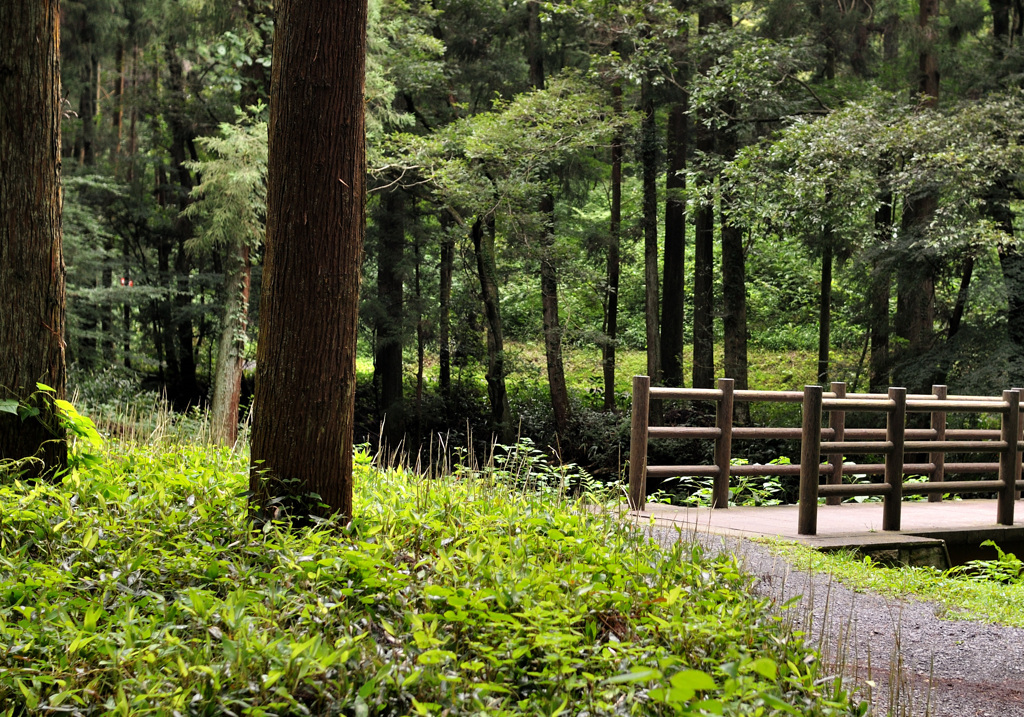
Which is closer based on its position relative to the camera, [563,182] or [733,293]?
[733,293]

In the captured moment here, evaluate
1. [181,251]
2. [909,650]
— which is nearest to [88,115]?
[181,251]

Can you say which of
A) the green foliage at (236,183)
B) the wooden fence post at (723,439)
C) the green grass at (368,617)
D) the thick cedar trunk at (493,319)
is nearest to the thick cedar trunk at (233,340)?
the green foliage at (236,183)

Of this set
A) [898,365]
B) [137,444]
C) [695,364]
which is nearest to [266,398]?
[137,444]

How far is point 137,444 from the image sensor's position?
717 centimetres

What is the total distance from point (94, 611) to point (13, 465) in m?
2.63

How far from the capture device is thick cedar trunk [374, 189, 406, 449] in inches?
791

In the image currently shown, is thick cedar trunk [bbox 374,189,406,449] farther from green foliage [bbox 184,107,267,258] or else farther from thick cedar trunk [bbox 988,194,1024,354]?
thick cedar trunk [bbox 988,194,1024,354]

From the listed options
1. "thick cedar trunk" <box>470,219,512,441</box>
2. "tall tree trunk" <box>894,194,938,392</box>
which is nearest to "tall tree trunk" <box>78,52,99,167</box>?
"thick cedar trunk" <box>470,219,512,441</box>

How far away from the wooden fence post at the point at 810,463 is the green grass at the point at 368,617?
281cm

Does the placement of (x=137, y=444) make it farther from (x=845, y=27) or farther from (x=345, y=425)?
(x=845, y=27)

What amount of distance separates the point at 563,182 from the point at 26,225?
16130 millimetres

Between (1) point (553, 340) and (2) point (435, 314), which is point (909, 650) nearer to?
(1) point (553, 340)

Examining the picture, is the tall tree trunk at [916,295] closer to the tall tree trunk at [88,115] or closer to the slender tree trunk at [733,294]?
the slender tree trunk at [733,294]

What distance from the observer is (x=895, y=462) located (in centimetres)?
731
